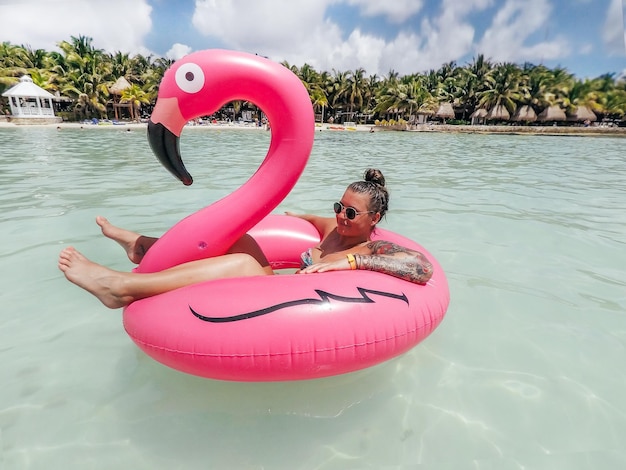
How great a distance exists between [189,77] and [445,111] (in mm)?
40369

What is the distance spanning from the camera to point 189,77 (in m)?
1.98

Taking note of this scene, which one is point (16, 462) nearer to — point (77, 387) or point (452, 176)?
point (77, 387)

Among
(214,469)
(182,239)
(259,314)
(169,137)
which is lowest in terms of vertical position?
(214,469)

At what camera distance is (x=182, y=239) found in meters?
2.17

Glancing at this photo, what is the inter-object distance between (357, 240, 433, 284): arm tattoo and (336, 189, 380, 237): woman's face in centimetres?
22

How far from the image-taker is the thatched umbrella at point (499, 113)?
3575cm

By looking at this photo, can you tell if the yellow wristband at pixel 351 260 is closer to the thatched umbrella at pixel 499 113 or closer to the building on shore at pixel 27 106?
the building on shore at pixel 27 106

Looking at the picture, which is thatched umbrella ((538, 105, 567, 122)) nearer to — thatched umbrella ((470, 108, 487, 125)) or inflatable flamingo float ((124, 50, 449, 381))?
thatched umbrella ((470, 108, 487, 125))

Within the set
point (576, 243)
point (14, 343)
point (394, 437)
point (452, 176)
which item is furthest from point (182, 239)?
point (452, 176)

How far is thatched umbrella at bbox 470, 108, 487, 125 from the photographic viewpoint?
36.9m

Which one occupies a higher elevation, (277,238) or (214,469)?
(277,238)

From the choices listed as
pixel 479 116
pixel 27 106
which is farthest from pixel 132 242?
pixel 479 116

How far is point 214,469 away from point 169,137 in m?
A: 1.52

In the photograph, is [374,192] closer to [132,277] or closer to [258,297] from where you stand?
[258,297]
